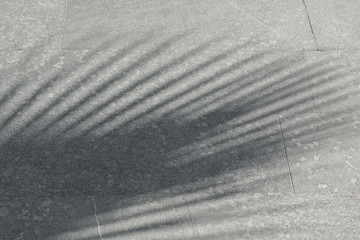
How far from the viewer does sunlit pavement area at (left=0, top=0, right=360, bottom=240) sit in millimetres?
2986

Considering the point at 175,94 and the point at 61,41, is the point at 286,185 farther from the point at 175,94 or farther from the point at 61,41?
the point at 61,41

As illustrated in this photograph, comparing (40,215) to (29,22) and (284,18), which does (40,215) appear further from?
(284,18)

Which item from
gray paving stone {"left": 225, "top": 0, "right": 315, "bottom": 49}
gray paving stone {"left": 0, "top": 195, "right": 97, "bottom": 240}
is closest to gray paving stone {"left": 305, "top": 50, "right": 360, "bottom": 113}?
gray paving stone {"left": 225, "top": 0, "right": 315, "bottom": 49}

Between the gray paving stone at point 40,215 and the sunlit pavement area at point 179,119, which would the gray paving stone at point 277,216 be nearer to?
the sunlit pavement area at point 179,119

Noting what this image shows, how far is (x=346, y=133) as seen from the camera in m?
3.34

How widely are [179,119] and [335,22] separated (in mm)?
1283

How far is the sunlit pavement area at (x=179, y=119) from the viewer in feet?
9.80

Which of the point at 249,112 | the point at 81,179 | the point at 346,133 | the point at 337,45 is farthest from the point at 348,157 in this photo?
the point at 81,179

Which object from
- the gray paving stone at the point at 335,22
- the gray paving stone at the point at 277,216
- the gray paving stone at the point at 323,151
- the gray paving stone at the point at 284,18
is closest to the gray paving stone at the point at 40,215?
the gray paving stone at the point at 277,216

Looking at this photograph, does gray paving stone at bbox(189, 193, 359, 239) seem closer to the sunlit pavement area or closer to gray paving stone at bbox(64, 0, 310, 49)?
the sunlit pavement area

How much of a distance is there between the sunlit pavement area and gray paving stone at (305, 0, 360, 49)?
0.01 meters

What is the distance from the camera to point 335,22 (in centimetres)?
405

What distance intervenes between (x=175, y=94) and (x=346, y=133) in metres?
0.91

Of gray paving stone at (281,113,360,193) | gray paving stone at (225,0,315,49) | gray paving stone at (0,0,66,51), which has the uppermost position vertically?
gray paving stone at (0,0,66,51)
